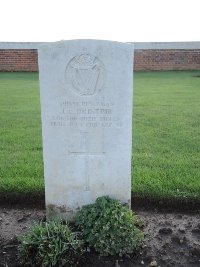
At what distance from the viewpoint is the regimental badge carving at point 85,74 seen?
10.1 ft

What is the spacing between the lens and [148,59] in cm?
1588

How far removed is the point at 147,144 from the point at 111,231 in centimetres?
262

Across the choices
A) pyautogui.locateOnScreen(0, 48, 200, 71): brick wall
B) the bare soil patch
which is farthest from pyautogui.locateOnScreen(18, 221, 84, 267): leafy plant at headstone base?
pyautogui.locateOnScreen(0, 48, 200, 71): brick wall

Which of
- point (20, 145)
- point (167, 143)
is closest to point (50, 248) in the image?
point (20, 145)

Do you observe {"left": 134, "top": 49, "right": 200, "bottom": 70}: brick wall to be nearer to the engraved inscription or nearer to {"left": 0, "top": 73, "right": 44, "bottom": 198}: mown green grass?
{"left": 0, "top": 73, "right": 44, "bottom": 198}: mown green grass

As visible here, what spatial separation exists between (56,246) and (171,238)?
1.07 metres

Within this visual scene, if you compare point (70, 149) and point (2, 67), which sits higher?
point (2, 67)

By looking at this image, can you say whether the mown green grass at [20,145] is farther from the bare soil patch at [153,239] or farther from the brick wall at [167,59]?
the brick wall at [167,59]

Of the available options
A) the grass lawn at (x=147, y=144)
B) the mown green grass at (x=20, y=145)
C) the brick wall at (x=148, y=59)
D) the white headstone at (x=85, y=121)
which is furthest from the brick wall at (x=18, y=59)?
the white headstone at (x=85, y=121)

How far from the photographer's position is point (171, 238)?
3303 mm

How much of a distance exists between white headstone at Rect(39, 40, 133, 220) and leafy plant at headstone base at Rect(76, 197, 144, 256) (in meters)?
0.29

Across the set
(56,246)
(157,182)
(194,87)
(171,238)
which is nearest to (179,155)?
(157,182)

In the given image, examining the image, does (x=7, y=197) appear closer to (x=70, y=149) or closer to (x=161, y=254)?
(x=70, y=149)

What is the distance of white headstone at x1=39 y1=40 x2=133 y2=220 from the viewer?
3084 millimetres
